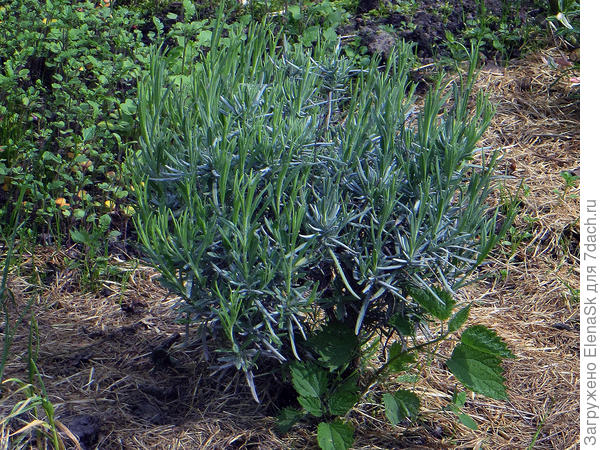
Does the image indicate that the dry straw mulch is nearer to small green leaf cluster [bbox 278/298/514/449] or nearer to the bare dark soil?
A: small green leaf cluster [bbox 278/298/514/449]

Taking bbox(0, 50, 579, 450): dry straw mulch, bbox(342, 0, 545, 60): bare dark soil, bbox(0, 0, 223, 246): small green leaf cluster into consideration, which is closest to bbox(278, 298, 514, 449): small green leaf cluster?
bbox(0, 50, 579, 450): dry straw mulch

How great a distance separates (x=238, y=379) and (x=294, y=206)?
0.73m

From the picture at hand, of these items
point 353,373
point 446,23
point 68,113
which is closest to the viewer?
point 353,373

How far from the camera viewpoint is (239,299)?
6.21 ft

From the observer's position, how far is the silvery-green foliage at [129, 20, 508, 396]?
1.87 metres

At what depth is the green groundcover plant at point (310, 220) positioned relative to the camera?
1881 millimetres

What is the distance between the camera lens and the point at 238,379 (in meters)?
2.32

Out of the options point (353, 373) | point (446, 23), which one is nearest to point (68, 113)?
point (353, 373)

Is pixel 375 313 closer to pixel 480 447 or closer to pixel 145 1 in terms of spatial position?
pixel 480 447

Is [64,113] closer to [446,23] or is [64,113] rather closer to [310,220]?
[310,220]

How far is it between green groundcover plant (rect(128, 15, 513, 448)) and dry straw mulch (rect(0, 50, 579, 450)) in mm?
178

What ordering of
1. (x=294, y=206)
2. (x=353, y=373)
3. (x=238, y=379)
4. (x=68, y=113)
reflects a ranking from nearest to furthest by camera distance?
(x=294, y=206), (x=353, y=373), (x=238, y=379), (x=68, y=113)

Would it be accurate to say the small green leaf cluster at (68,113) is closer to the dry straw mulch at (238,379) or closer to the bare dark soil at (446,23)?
the dry straw mulch at (238,379)

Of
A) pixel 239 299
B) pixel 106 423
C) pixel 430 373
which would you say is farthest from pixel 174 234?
pixel 430 373
